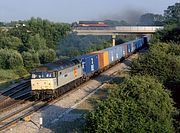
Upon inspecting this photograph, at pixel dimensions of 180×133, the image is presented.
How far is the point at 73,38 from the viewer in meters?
89.2

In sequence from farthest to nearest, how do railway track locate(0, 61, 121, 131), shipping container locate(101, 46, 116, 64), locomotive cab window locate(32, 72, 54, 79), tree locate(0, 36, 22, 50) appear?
1. tree locate(0, 36, 22, 50)
2. shipping container locate(101, 46, 116, 64)
3. locomotive cab window locate(32, 72, 54, 79)
4. railway track locate(0, 61, 121, 131)

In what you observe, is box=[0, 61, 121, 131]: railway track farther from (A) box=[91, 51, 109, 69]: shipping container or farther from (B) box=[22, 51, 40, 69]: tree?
(B) box=[22, 51, 40, 69]: tree

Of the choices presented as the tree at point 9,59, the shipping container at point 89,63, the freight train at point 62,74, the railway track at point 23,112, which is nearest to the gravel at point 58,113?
the railway track at point 23,112

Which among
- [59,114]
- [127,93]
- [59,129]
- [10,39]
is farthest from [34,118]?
[10,39]

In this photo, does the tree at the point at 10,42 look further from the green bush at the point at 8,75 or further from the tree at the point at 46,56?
the green bush at the point at 8,75

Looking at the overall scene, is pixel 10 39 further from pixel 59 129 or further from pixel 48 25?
A: pixel 59 129

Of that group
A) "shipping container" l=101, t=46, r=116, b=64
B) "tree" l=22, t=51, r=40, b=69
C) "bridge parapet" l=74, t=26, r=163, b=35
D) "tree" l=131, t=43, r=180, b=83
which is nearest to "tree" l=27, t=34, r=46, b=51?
"tree" l=22, t=51, r=40, b=69

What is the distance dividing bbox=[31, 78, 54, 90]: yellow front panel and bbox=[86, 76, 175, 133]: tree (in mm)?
11194

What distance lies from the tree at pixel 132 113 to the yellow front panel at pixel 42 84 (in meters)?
11.2

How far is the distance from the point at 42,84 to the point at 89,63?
9881 mm

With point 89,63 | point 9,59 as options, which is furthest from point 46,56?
point 89,63

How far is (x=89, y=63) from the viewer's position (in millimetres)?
38125

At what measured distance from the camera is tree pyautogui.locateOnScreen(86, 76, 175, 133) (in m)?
15.7

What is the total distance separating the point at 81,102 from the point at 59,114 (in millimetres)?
3684
